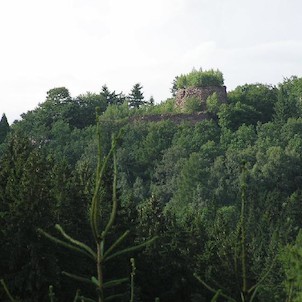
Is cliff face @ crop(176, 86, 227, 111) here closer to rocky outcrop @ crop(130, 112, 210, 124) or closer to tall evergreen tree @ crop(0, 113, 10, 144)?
rocky outcrop @ crop(130, 112, 210, 124)

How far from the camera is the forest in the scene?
24359 millimetres

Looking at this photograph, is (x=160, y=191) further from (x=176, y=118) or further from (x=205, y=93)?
(x=205, y=93)

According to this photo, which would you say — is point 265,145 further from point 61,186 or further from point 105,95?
point 61,186

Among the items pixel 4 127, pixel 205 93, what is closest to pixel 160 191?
pixel 205 93

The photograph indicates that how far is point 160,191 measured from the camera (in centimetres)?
7150

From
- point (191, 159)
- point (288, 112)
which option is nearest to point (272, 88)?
point (288, 112)

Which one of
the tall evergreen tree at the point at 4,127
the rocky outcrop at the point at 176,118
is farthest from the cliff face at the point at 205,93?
the tall evergreen tree at the point at 4,127

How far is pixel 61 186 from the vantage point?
100 ft

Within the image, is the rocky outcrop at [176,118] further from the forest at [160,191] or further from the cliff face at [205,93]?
the cliff face at [205,93]

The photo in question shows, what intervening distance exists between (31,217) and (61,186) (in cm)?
641

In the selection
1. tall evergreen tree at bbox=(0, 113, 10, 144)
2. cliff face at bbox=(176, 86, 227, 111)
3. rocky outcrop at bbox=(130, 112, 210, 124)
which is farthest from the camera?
cliff face at bbox=(176, 86, 227, 111)

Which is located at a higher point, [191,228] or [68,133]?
[68,133]


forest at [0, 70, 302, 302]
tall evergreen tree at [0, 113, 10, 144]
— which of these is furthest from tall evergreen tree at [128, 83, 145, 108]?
tall evergreen tree at [0, 113, 10, 144]

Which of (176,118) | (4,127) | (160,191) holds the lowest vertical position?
(160,191)
